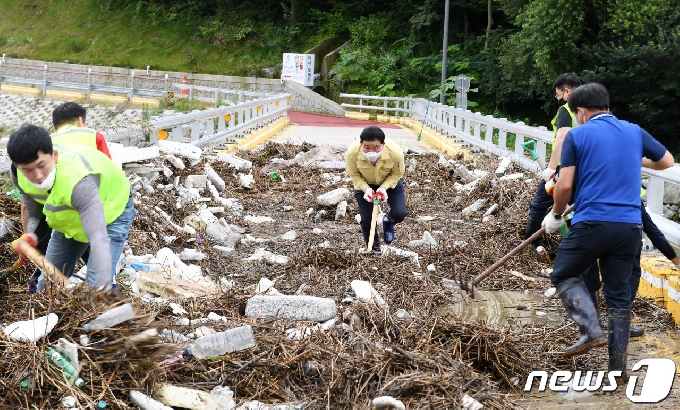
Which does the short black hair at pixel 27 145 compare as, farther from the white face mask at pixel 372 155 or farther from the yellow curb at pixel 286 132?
the yellow curb at pixel 286 132

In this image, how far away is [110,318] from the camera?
4.06 metres

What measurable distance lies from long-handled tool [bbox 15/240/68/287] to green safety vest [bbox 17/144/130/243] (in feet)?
0.59

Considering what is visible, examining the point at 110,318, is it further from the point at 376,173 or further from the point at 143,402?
the point at 376,173

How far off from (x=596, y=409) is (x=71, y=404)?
2745 mm

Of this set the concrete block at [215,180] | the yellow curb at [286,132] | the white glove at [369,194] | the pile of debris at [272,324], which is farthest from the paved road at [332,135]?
the white glove at [369,194]

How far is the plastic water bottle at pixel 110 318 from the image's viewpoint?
160 inches

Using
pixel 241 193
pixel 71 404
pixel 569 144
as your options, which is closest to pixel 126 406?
pixel 71 404

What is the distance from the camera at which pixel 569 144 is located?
4.95 m

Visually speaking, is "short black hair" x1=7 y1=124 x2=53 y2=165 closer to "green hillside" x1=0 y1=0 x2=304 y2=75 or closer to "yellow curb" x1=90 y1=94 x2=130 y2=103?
"yellow curb" x1=90 y1=94 x2=130 y2=103

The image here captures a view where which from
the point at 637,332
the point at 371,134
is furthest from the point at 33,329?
the point at 371,134

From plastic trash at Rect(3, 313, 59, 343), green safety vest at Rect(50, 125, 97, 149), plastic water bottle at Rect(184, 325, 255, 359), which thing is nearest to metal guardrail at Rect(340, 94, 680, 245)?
plastic water bottle at Rect(184, 325, 255, 359)

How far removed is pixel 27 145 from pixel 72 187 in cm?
32

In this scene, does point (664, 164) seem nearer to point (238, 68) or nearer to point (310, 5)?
point (238, 68)

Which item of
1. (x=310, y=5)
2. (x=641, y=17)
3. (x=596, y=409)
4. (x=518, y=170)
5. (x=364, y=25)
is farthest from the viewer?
(x=310, y=5)
